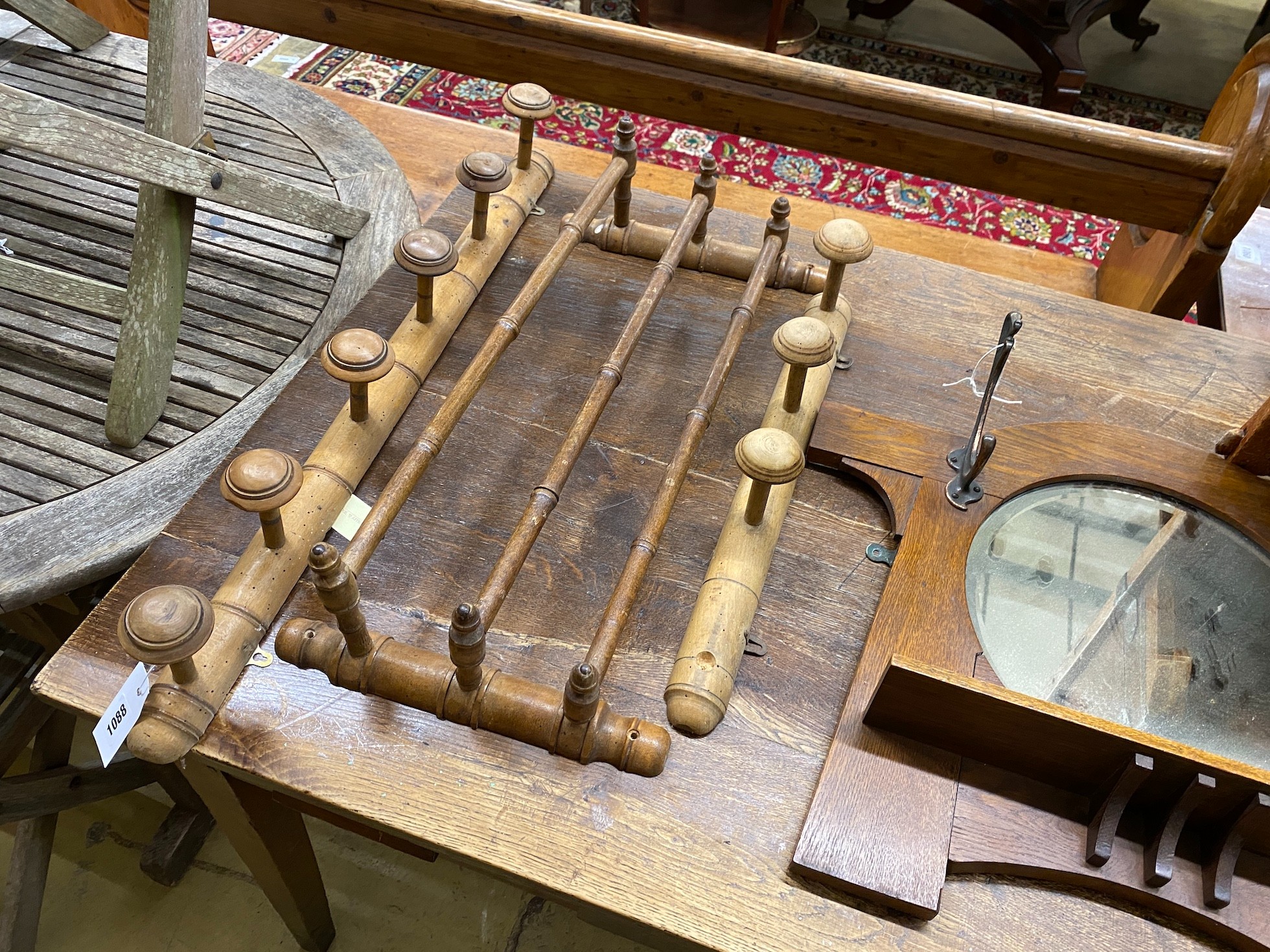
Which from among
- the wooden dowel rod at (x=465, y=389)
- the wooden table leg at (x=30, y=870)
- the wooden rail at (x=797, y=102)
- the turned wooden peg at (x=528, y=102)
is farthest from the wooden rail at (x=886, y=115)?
the wooden table leg at (x=30, y=870)

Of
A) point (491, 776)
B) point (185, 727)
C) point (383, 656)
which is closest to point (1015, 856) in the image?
point (491, 776)

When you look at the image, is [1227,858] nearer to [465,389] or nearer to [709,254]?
[465,389]

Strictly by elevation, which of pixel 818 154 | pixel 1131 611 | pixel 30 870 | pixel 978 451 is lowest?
pixel 30 870

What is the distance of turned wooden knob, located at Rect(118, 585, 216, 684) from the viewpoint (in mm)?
992

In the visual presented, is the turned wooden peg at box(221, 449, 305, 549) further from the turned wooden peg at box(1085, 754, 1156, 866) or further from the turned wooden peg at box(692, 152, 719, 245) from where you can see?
the turned wooden peg at box(1085, 754, 1156, 866)

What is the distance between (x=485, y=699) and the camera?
1.10 meters

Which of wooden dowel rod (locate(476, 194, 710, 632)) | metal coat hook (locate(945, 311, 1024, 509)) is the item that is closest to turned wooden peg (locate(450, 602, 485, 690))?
wooden dowel rod (locate(476, 194, 710, 632))

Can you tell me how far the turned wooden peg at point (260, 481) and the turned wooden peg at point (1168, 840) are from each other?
3.37 feet

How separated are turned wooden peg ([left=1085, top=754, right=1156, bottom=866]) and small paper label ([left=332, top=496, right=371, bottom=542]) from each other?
3.18 feet

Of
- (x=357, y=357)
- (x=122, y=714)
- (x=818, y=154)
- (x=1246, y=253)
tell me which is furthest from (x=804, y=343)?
(x=818, y=154)

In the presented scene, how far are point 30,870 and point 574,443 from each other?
1.37 metres

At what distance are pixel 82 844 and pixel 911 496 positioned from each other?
6.09ft

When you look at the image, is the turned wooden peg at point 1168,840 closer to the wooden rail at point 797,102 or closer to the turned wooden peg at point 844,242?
the turned wooden peg at point 844,242

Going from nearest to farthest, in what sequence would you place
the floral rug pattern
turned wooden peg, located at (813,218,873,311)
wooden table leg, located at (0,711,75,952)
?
turned wooden peg, located at (813,218,873,311)
wooden table leg, located at (0,711,75,952)
the floral rug pattern
